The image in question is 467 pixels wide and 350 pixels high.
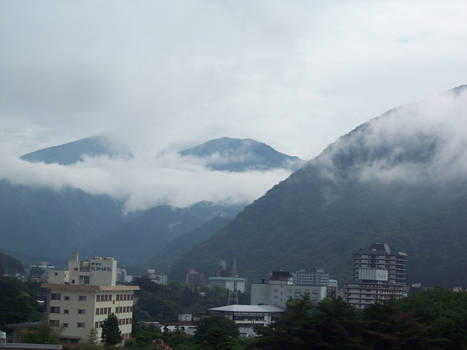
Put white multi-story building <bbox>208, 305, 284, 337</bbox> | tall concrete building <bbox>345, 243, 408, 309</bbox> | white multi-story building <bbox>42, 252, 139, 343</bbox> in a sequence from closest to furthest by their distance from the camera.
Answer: white multi-story building <bbox>42, 252, 139, 343</bbox>
white multi-story building <bbox>208, 305, 284, 337</bbox>
tall concrete building <bbox>345, 243, 408, 309</bbox>

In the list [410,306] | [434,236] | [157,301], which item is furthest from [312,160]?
[410,306]

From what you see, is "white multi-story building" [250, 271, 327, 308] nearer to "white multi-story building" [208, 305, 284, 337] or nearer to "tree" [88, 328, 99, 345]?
"white multi-story building" [208, 305, 284, 337]

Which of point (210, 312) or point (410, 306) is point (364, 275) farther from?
point (410, 306)

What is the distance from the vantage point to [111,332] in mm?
50281

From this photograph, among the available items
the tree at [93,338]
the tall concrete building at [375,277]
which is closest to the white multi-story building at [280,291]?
the tall concrete building at [375,277]

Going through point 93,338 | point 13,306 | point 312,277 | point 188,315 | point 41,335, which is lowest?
point 188,315

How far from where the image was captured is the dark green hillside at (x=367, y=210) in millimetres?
140375

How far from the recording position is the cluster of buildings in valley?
52750 mm

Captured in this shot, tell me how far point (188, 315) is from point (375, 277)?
30.3 metres

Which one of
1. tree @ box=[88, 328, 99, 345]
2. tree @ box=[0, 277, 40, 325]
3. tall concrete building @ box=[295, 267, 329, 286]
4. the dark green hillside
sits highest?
the dark green hillside

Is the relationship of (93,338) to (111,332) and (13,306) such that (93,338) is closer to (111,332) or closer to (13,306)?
(111,332)

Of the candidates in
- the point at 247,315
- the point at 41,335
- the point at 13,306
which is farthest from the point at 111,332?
the point at 247,315

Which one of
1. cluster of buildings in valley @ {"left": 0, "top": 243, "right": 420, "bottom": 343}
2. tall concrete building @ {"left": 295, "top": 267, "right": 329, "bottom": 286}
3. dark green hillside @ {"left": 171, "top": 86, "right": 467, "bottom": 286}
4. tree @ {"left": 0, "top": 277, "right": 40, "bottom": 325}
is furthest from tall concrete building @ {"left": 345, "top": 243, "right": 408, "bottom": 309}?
tree @ {"left": 0, "top": 277, "right": 40, "bottom": 325}

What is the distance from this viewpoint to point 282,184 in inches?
7697
